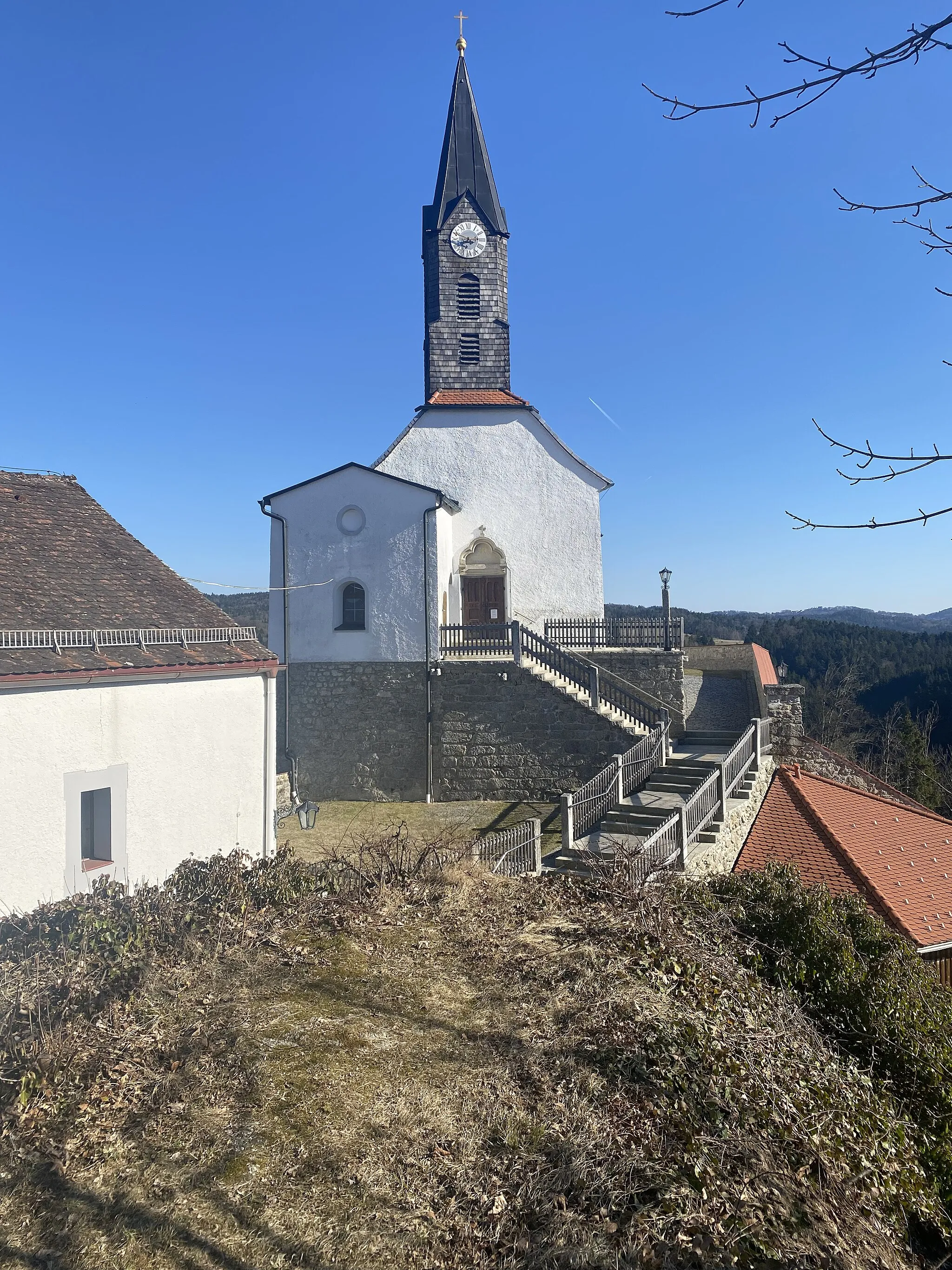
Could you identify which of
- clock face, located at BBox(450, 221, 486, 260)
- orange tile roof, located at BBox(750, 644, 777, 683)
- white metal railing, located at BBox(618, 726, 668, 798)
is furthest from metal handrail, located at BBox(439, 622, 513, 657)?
clock face, located at BBox(450, 221, 486, 260)

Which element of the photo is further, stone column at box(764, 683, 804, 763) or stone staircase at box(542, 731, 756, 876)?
→ stone column at box(764, 683, 804, 763)

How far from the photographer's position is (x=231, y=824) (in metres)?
10.9

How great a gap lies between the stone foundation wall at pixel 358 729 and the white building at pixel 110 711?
5656 millimetres

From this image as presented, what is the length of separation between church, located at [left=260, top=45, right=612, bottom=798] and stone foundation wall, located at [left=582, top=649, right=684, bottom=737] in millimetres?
2295

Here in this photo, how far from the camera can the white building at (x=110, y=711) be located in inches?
323

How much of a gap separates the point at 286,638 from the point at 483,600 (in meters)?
5.73

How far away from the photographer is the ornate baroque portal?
68.1 ft

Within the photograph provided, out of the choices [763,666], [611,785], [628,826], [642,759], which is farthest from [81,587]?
[763,666]

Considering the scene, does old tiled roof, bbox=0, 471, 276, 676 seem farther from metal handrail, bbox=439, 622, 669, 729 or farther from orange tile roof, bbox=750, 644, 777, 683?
orange tile roof, bbox=750, 644, 777, 683

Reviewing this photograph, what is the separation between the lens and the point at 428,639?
17391 mm

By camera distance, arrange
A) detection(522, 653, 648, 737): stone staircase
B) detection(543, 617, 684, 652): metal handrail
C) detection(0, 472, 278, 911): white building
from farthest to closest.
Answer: detection(543, 617, 684, 652): metal handrail, detection(522, 653, 648, 737): stone staircase, detection(0, 472, 278, 911): white building

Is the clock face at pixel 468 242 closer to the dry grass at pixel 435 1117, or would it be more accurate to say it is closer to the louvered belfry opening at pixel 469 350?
the louvered belfry opening at pixel 469 350

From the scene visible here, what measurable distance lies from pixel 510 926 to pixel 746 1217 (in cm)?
333

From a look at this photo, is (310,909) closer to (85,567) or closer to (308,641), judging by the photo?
(85,567)
